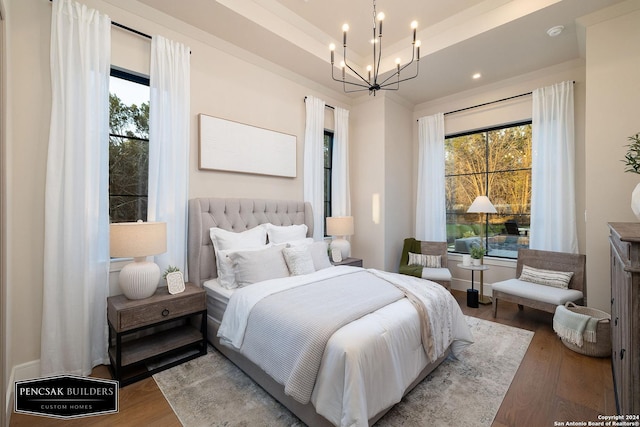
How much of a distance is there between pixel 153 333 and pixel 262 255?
4.18ft

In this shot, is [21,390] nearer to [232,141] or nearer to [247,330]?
[247,330]

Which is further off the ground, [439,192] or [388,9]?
[388,9]

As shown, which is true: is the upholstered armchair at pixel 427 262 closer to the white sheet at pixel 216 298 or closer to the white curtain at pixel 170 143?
the white sheet at pixel 216 298

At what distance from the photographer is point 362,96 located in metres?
4.75

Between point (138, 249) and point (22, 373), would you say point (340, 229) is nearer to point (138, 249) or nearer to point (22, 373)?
point (138, 249)

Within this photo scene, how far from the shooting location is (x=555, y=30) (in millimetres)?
2957

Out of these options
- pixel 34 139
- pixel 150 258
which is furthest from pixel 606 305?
pixel 34 139

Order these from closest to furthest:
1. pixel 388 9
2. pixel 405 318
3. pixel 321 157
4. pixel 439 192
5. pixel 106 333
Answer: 1. pixel 405 318
2. pixel 106 333
3. pixel 388 9
4. pixel 321 157
5. pixel 439 192

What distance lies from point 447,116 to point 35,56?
5203 millimetres

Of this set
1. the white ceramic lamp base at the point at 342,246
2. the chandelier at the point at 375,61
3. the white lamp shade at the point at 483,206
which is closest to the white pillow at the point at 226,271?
the white ceramic lamp base at the point at 342,246

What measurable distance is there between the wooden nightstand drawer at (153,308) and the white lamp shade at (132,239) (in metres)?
0.39

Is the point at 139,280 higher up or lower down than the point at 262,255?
lower down

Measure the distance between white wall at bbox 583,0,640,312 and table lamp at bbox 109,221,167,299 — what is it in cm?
415

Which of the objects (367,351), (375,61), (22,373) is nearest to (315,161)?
(375,61)
